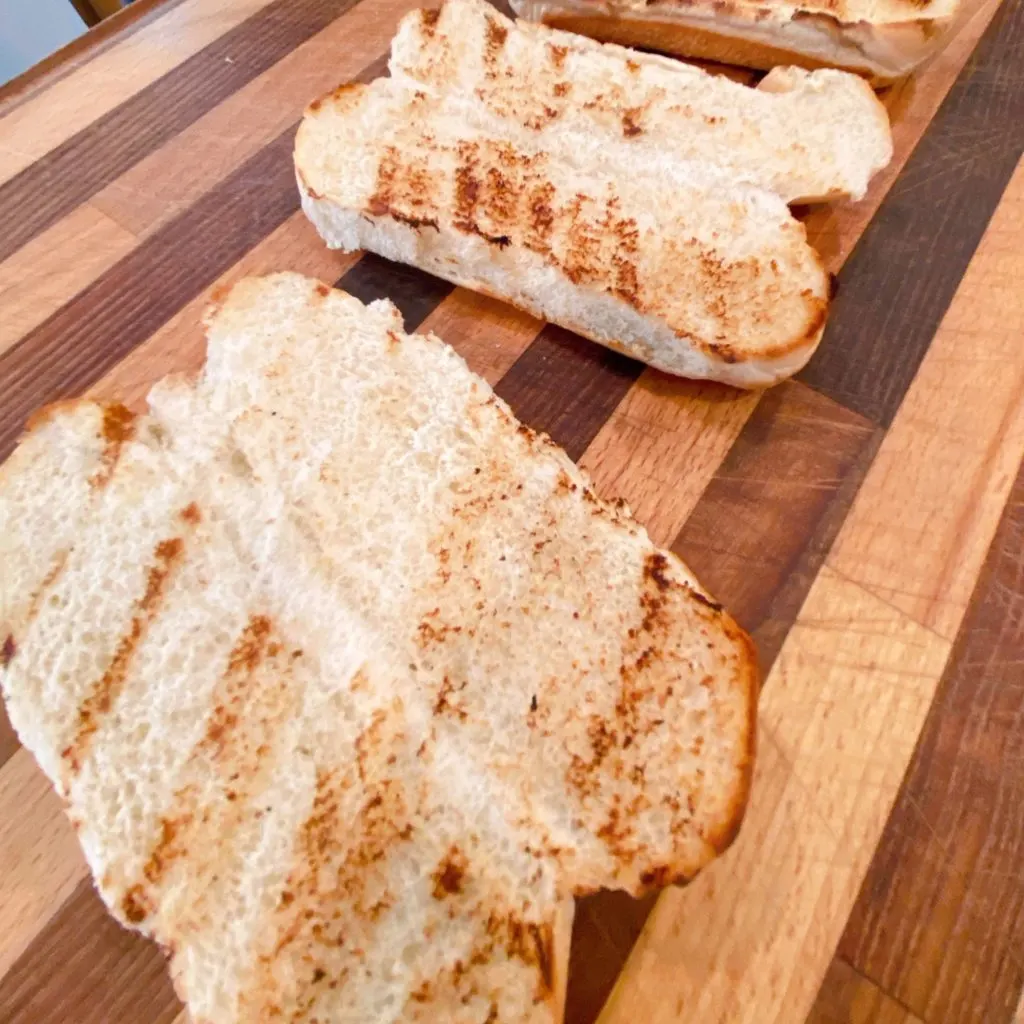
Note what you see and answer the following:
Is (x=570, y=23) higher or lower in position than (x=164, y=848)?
higher

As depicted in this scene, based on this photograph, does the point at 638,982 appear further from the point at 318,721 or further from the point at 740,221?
the point at 740,221

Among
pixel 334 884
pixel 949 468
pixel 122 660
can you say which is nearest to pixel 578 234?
pixel 949 468

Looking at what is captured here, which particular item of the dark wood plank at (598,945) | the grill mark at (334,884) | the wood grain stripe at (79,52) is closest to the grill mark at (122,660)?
the grill mark at (334,884)

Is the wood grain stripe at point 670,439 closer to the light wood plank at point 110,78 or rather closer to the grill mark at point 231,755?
the grill mark at point 231,755

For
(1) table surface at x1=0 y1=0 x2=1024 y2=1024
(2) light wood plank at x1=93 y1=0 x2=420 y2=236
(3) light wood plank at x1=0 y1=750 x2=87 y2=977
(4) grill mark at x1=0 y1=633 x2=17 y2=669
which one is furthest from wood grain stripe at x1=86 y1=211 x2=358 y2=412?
(3) light wood plank at x1=0 y1=750 x2=87 y2=977

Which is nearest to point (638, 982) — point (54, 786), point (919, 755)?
point (919, 755)

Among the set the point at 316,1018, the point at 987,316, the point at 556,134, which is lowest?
the point at 987,316
